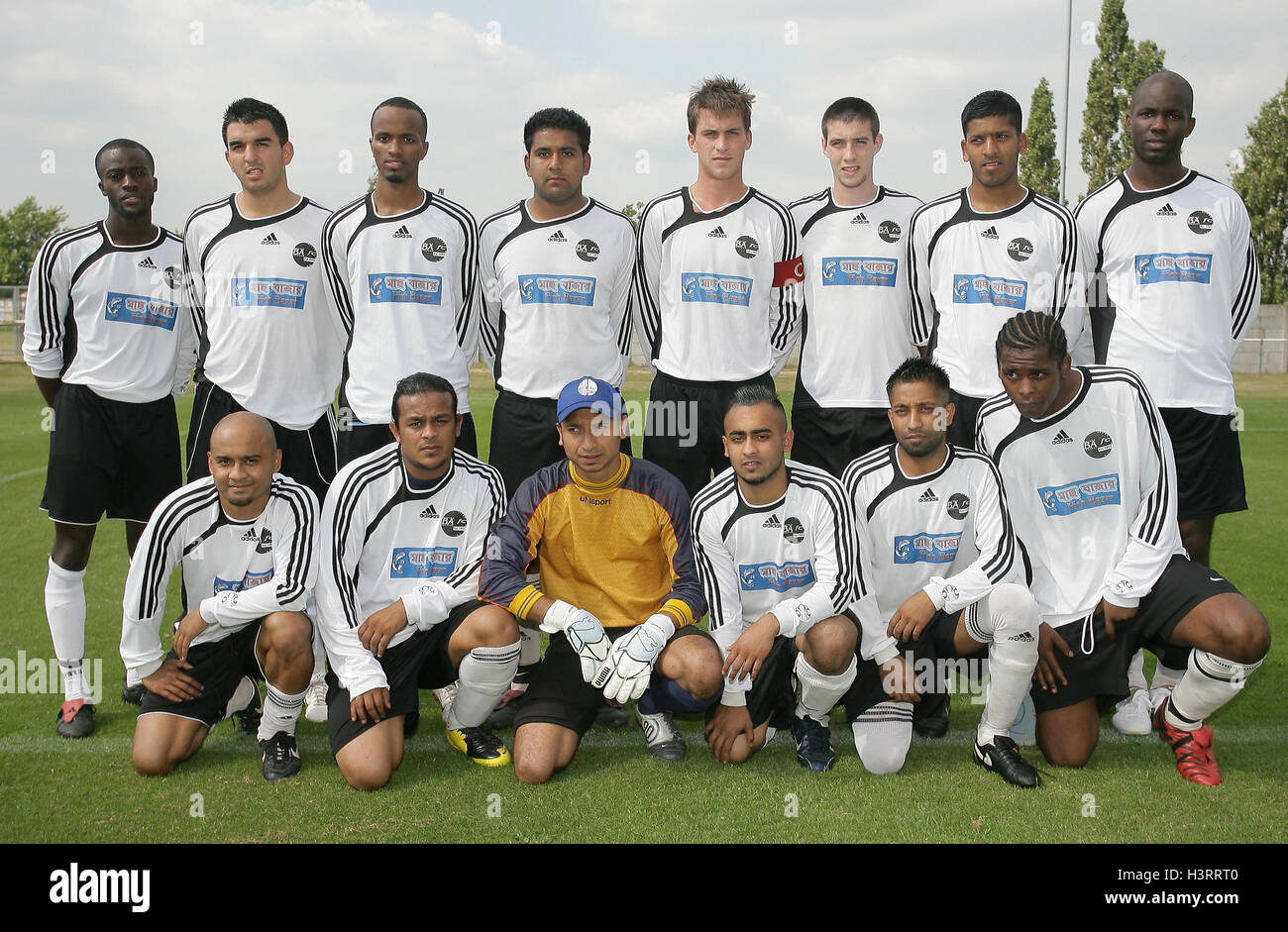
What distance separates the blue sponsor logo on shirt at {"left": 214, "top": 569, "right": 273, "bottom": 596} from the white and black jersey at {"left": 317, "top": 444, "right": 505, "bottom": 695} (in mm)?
249

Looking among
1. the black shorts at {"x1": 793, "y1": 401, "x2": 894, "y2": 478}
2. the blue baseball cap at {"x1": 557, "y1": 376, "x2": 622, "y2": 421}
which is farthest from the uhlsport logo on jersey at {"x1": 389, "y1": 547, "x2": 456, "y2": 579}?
the black shorts at {"x1": 793, "y1": 401, "x2": 894, "y2": 478}

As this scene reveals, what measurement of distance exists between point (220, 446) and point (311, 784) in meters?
1.33

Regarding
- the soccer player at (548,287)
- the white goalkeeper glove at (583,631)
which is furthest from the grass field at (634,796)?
the soccer player at (548,287)

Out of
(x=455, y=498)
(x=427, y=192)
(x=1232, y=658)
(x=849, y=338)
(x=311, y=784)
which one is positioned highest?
(x=427, y=192)

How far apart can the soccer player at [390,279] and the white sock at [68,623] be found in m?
1.35

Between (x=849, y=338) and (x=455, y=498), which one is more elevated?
(x=849, y=338)

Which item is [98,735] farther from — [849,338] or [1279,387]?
[1279,387]

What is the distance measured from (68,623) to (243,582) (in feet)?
3.47

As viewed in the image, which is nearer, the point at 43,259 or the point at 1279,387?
the point at 43,259

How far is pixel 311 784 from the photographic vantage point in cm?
379

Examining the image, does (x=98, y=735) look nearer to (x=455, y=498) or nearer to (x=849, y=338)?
(x=455, y=498)
